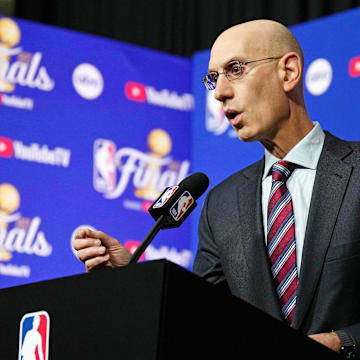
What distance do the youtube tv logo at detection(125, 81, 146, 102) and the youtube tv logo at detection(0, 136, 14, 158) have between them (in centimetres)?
71

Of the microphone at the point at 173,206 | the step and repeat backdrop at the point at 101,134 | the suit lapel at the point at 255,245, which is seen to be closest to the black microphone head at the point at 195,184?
the microphone at the point at 173,206

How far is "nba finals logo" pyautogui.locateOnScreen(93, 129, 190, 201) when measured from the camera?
13.4 feet

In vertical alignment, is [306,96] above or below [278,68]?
above

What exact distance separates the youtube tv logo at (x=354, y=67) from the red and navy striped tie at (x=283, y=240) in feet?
4.23

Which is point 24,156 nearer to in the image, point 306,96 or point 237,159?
point 237,159

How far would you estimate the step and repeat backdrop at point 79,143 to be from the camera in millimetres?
3844

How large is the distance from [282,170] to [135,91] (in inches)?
86.3

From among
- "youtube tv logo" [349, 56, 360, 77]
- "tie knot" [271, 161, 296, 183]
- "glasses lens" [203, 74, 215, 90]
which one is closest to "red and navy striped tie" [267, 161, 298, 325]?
"tie knot" [271, 161, 296, 183]

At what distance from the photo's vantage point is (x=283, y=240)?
211 centimetres

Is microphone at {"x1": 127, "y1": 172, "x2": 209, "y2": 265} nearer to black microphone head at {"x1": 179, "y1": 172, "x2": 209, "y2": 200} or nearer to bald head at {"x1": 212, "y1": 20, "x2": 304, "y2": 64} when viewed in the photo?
black microphone head at {"x1": 179, "y1": 172, "x2": 209, "y2": 200}

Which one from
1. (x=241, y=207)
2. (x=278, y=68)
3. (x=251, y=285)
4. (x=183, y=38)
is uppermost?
(x=183, y=38)

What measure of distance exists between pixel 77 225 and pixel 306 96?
118 cm

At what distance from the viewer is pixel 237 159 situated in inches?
154

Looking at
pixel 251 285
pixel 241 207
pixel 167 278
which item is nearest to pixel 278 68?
pixel 241 207
